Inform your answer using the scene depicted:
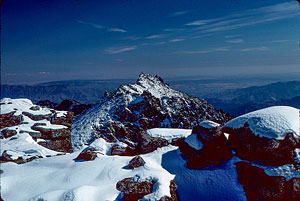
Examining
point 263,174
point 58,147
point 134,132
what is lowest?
point 134,132

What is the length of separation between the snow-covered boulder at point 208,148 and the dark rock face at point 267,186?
2.25 m

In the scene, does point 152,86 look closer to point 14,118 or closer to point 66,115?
point 66,115

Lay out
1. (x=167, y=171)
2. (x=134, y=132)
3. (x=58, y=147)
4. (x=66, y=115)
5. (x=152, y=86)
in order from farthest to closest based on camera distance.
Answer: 1. (x=152, y=86)
2. (x=134, y=132)
3. (x=66, y=115)
4. (x=58, y=147)
5. (x=167, y=171)

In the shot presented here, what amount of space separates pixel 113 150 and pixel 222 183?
11.3 m

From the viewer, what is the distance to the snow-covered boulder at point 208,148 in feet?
50.6

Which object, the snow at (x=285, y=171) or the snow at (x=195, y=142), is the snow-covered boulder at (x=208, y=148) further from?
the snow at (x=285, y=171)

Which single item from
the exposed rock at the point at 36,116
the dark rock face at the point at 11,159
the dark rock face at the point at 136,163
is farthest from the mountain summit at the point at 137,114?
the dark rock face at the point at 136,163

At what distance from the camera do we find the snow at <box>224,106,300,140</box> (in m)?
13.1

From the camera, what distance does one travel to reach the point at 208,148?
1562cm

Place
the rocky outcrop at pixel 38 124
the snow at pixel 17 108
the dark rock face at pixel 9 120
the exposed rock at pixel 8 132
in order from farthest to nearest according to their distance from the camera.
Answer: the snow at pixel 17 108 < the dark rock face at pixel 9 120 < the rocky outcrop at pixel 38 124 < the exposed rock at pixel 8 132

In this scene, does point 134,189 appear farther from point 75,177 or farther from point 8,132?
point 8,132

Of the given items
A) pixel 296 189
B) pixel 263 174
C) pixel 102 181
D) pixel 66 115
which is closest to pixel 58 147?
pixel 66 115

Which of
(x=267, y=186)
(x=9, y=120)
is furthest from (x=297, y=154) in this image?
(x=9, y=120)

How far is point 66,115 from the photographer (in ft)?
105
